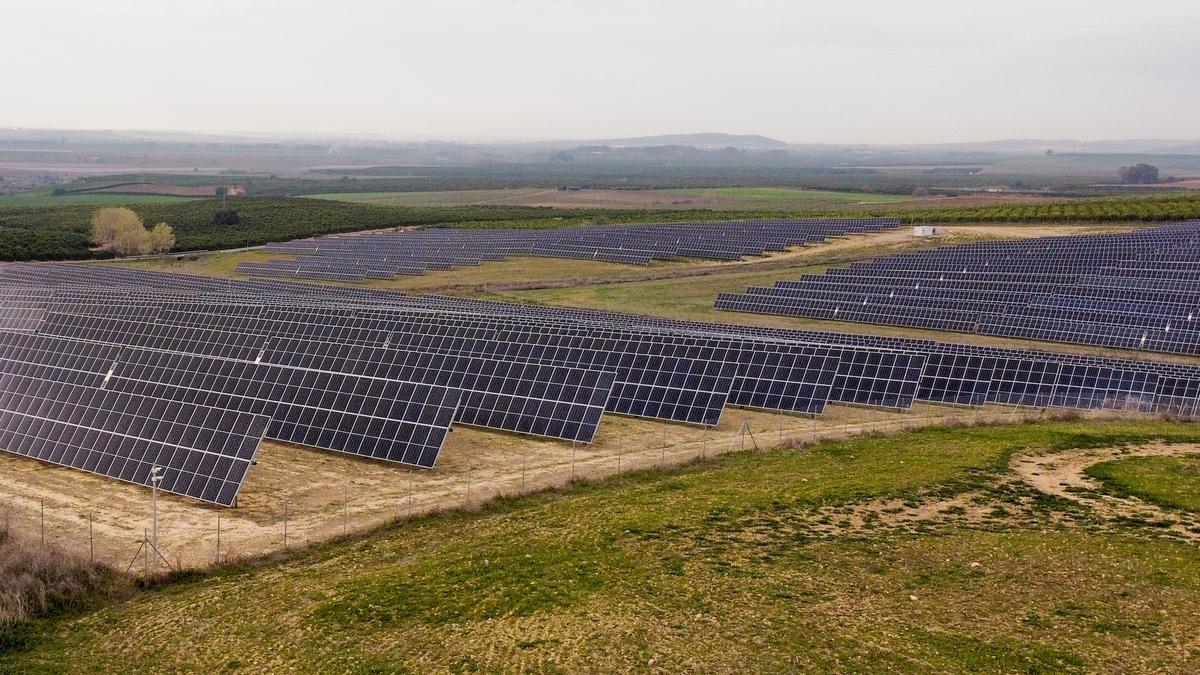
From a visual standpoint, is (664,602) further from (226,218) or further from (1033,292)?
(226,218)

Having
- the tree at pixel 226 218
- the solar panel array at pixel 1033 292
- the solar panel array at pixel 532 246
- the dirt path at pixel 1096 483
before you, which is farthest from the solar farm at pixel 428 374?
the tree at pixel 226 218

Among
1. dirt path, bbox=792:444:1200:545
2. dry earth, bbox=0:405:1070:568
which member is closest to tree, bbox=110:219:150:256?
dry earth, bbox=0:405:1070:568

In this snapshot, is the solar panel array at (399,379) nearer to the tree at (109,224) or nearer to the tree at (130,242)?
the tree at (130,242)

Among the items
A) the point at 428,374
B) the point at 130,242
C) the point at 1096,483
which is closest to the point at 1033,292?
the point at 1096,483

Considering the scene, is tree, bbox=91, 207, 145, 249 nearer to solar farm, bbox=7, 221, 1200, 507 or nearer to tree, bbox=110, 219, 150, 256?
tree, bbox=110, 219, 150, 256

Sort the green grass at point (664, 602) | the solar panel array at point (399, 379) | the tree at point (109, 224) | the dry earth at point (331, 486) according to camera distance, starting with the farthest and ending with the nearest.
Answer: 1. the tree at point (109, 224)
2. the solar panel array at point (399, 379)
3. the dry earth at point (331, 486)
4. the green grass at point (664, 602)

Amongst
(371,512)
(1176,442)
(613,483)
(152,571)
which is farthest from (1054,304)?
(152,571)

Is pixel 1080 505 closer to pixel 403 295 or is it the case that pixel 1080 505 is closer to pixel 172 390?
pixel 172 390
